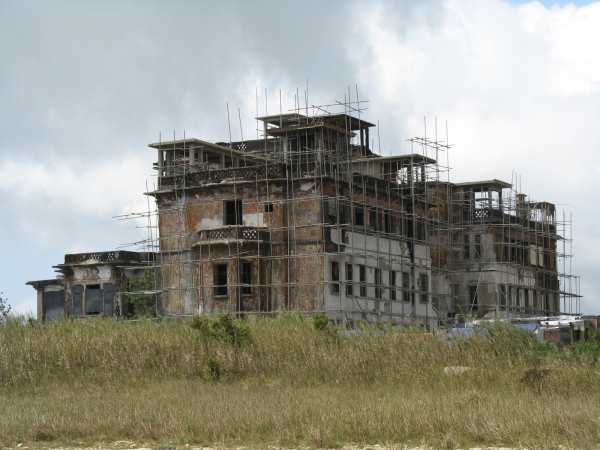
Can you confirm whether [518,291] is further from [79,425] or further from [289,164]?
[79,425]

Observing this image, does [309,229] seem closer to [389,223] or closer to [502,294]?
[389,223]

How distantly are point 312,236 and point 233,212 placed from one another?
4298 millimetres

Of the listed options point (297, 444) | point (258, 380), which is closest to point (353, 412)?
point (297, 444)

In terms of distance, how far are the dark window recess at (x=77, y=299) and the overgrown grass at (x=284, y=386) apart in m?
25.5

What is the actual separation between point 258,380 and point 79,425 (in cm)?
839

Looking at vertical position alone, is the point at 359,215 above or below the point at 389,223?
above

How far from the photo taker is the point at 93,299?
5803 centimetres

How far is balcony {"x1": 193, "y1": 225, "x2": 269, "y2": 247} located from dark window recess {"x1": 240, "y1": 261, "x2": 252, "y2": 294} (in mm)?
1252

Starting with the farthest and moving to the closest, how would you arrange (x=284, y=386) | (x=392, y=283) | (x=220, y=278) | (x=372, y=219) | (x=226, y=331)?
(x=392, y=283) → (x=372, y=219) → (x=220, y=278) → (x=226, y=331) → (x=284, y=386)

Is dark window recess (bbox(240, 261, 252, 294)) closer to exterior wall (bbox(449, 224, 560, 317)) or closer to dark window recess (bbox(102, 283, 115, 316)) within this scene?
dark window recess (bbox(102, 283, 115, 316))

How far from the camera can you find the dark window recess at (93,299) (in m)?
57.7

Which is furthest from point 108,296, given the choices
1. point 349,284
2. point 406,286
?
point 406,286

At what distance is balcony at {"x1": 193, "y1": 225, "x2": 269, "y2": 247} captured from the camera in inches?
1975

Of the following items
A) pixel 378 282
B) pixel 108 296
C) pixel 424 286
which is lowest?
pixel 108 296
